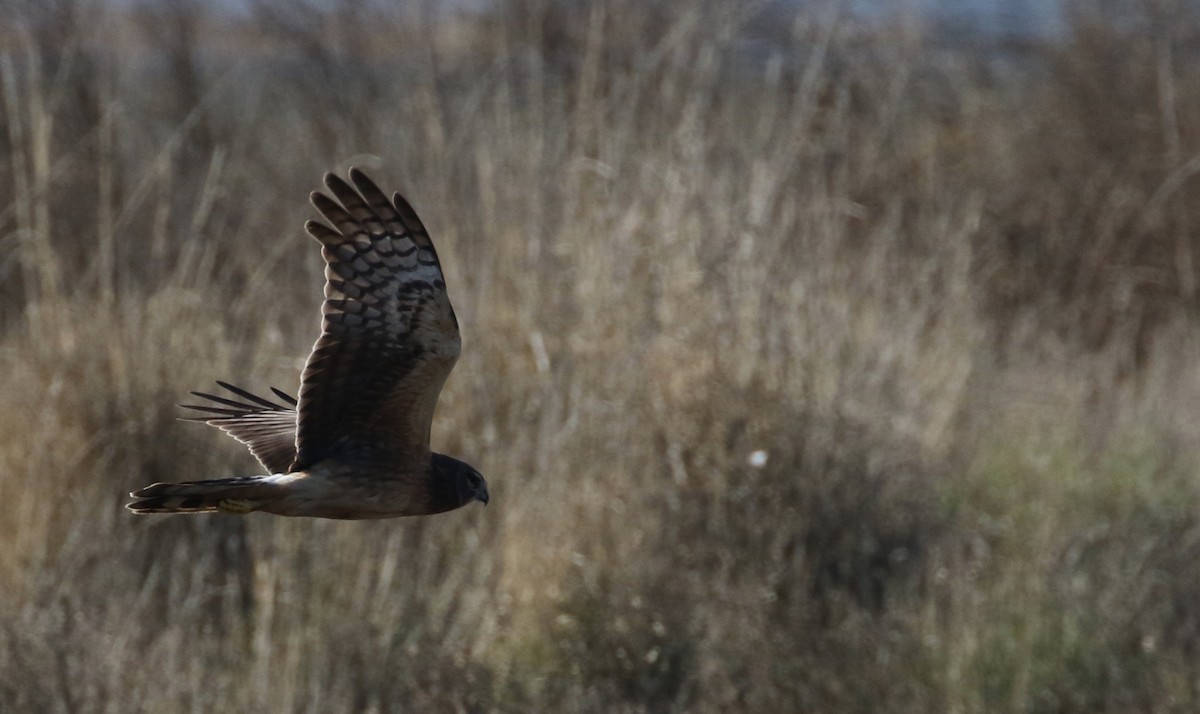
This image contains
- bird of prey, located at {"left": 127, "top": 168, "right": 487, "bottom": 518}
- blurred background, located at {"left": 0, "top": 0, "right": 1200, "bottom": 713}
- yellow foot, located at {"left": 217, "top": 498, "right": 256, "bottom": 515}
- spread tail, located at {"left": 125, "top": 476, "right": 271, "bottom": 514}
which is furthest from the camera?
blurred background, located at {"left": 0, "top": 0, "right": 1200, "bottom": 713}

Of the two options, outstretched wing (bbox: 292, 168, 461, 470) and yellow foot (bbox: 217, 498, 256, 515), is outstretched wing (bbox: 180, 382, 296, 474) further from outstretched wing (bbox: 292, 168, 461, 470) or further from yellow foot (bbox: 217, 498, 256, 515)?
yellow foot (bbox: 217, 498, 256, 515)

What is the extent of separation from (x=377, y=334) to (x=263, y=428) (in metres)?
0.79

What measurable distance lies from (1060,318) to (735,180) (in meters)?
3.57

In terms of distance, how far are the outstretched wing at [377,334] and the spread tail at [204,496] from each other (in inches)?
12.1

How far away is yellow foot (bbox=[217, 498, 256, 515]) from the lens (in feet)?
13.5

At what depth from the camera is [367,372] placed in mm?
4379

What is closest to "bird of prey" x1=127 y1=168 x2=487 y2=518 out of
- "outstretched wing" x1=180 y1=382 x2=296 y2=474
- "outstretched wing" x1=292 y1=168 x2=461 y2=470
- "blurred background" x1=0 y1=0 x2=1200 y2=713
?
"outstretched wing" x1=292 y1=168 x2=461 y2=470

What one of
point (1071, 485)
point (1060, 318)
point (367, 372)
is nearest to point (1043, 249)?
point (1060, 318)

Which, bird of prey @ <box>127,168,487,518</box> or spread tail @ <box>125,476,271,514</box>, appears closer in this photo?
spread tail @ <box>125,476,271,514</box>

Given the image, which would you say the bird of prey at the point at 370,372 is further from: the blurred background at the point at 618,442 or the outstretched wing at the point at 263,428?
the blurred background at the point at 618,442

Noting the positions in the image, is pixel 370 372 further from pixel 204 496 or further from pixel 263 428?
pixel 263 428

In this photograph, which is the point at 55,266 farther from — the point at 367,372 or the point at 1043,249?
the point at 1043,249

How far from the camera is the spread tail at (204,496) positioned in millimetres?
3977

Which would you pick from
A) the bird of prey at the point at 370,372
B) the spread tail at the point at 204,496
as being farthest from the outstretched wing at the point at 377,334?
the spread tail at the point at 204,496
